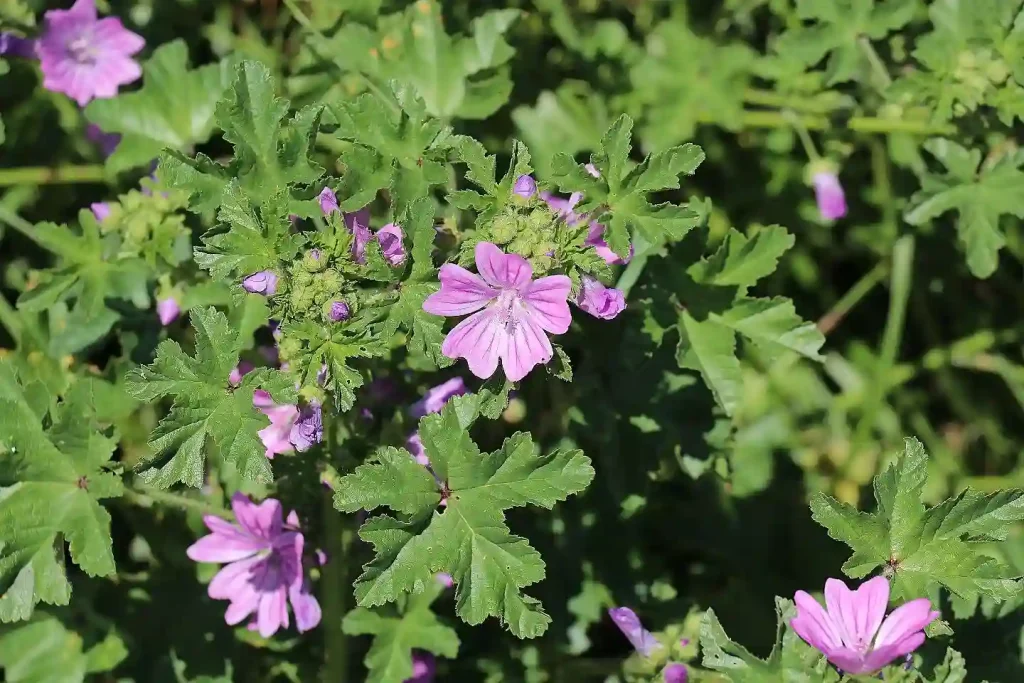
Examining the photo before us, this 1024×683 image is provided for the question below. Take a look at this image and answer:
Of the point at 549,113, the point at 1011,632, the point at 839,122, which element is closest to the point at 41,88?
the point at 549,113

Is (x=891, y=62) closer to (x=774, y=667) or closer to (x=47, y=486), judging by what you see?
(x=774, y=667)

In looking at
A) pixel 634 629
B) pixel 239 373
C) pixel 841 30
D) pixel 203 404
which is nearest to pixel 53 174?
pixel 239 373

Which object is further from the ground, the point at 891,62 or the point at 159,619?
the point at 891,62

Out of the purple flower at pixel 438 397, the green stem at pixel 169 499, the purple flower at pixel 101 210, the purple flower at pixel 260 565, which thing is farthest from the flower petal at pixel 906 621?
the purple flower at pixel 101 210

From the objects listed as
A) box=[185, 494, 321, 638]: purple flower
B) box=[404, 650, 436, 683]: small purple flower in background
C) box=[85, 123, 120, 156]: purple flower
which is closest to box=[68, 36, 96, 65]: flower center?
box=[85, 123, 120, 156]: purple flower

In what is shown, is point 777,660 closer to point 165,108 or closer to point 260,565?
point 260,565

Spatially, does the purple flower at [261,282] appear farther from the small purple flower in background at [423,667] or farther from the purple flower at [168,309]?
the small purple flower in background at [423,667]
